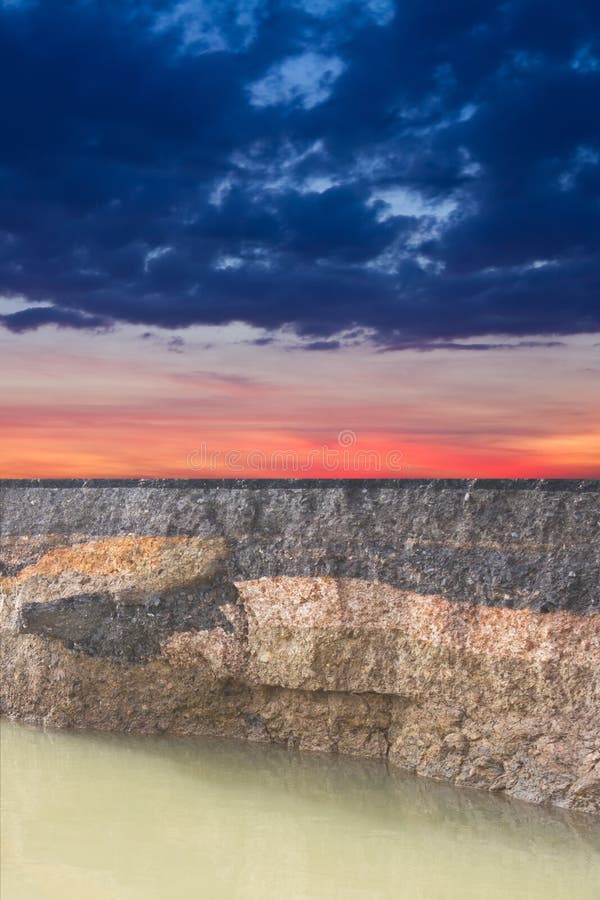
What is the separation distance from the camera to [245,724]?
18.4ft

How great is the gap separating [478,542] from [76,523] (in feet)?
9.05

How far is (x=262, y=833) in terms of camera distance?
4422mm

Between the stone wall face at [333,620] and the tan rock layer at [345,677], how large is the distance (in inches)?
0.4

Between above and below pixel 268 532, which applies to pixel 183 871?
below

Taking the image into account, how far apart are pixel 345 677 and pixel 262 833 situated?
3.27 feet

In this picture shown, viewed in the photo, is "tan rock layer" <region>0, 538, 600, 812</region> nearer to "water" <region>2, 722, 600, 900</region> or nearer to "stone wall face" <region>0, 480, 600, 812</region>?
"stone wall face" <region>0, 480, 600, 812</region>

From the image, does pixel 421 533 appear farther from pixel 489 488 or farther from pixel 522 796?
pixel 522 796

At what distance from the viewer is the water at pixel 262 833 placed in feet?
12.8

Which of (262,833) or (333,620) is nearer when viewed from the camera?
(262,833)

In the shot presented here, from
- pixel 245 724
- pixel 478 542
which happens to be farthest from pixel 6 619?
pixel 478 542

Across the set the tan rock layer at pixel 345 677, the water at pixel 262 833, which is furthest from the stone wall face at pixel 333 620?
the water at pixel 262 833

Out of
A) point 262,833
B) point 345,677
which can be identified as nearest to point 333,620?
point 345,677

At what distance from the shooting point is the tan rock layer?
4.62m

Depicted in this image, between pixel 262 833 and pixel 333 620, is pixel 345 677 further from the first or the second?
A: pixel 262 833
